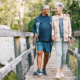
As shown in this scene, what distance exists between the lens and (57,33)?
293 cm

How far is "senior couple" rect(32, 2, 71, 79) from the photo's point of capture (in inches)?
116

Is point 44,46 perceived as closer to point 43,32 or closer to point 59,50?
point 43,32

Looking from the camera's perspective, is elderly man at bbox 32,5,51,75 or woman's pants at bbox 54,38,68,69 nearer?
woman's pants at bbox 54,38,68,69

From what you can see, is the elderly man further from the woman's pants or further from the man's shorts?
the woman's pants

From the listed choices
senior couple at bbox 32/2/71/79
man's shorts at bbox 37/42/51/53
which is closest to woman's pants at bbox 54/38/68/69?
senior couple at bbox 32/2/71/79

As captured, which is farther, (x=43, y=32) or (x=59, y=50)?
(x=43, y=32)

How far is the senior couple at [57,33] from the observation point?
2938 mm

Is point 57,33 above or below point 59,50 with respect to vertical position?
above

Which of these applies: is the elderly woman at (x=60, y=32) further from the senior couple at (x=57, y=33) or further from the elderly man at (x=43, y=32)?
the elderly man at (x=43, y=32)

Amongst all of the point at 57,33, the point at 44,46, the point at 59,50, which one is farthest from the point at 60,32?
the point at 44,46

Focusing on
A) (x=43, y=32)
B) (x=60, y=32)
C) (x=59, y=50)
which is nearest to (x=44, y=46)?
(x=43, y=32)

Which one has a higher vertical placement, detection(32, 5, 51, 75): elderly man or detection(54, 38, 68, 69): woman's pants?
detection(32, 5, 51, 75): elderly man

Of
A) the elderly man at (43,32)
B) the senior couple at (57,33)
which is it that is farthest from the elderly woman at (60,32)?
the elderly man at (43,32)

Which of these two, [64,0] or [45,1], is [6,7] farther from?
[45,1]
